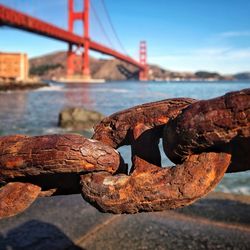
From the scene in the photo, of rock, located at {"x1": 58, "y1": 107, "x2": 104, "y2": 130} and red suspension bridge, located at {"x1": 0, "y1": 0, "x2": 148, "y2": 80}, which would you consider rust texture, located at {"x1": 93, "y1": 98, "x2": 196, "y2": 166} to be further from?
red suspension bridge, located at {"x1": 0, "y1": 0, "x2": 148, "y2": 80}

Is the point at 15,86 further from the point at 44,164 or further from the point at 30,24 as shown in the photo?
the point at 44,164

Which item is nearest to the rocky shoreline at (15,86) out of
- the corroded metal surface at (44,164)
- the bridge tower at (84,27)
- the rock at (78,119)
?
the bridge tower at (84,27)

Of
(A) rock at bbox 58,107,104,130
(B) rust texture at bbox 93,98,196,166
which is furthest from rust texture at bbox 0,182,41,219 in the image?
(A) rock at bbox 58,107,104,130

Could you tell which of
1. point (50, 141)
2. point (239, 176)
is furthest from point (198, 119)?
point (239, 176)

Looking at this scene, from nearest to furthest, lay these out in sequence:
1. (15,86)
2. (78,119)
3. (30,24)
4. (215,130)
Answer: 1. (215,130)
2. (78,119)
3. (30,24)
4. (15,86)

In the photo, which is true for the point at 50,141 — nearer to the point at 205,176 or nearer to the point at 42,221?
the point at 205,176

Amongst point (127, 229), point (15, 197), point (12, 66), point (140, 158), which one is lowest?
point (127, 229)

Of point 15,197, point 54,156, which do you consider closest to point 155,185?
point 54,156
